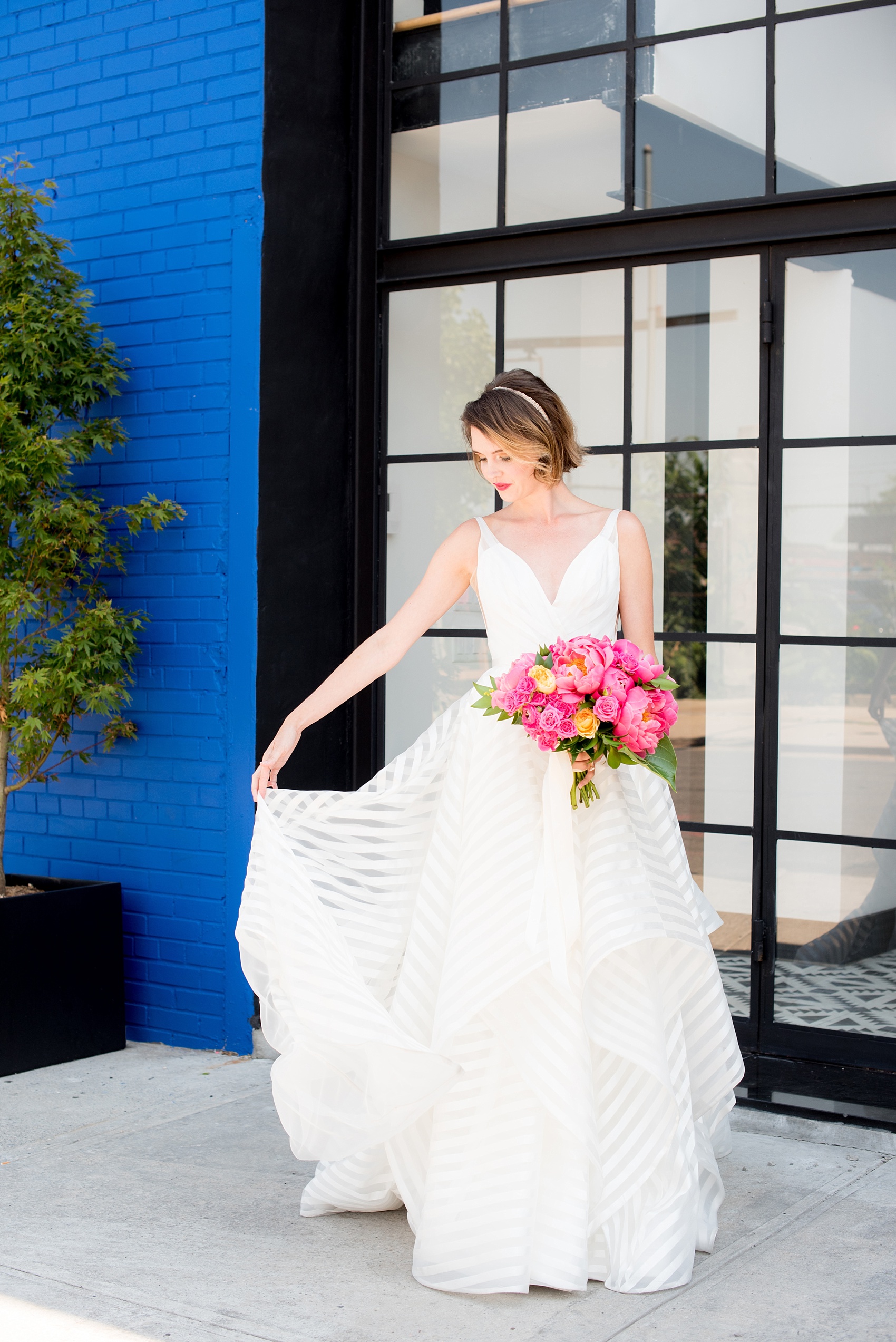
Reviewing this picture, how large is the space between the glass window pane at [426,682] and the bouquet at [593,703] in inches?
72.2

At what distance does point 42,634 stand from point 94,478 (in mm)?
592

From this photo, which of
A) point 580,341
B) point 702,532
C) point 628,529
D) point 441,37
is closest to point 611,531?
point 628,529

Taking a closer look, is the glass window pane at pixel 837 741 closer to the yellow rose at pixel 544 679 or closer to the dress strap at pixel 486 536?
the dress strap at pixel 486 536

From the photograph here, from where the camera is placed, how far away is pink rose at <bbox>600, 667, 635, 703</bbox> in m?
2.68

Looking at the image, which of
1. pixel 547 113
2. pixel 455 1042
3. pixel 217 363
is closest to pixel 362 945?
pixel 455 1042

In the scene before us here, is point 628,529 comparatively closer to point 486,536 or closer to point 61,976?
point 486,536

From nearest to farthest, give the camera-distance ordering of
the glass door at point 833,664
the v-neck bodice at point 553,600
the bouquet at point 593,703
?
the bouquet at point 593,703 < the v-neck bodice at point 553,600 < the glass door at point 833,664

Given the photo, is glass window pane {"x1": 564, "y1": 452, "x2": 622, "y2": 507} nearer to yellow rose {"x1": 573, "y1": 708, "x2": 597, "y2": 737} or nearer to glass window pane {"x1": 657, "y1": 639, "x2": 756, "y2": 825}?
glass window pane {"x1": 657, "y1": 639, "x2": 756, "y2": 825}

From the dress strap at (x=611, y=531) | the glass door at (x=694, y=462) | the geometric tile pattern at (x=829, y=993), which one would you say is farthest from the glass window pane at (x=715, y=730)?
the dress strap at (x=611, y=531)

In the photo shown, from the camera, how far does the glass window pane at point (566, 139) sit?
4301 millimetres

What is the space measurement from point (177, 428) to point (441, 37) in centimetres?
163

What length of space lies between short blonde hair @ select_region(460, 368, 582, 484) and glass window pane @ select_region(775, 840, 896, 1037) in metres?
1.64

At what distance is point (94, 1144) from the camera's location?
3666 millimetres

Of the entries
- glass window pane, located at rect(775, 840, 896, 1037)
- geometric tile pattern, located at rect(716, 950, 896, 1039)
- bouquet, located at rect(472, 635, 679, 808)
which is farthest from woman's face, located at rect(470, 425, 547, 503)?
geometric tile pattern, located at rect(716, 950, 896, 1039)
